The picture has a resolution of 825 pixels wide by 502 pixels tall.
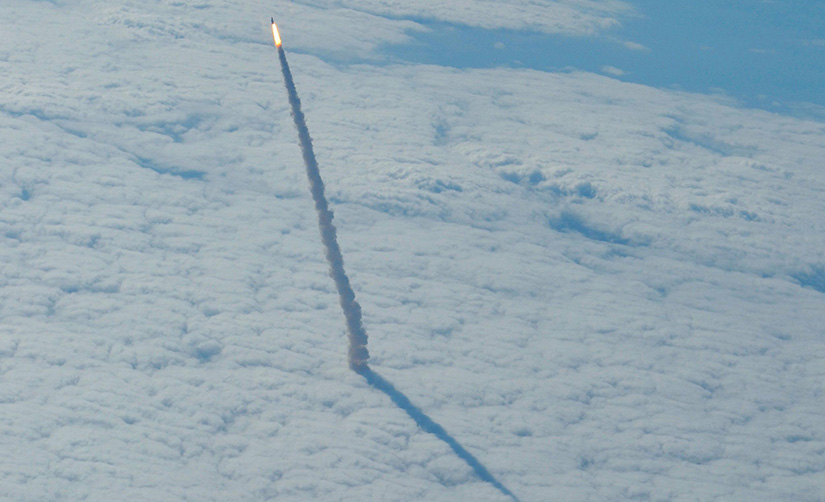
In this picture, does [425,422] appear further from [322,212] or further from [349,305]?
[322,212]

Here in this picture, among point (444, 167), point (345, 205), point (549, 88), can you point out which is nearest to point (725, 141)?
point (549, 88)

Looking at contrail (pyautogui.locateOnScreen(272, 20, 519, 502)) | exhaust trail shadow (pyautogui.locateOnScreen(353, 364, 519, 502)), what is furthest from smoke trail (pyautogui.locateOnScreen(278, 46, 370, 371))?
exhaust trail shadow (pyautogui.locateOnScreen(353, 364, 519, 502))

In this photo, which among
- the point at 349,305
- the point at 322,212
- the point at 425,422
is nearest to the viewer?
the point at 322,212

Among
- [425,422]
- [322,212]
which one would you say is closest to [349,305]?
[322,212]

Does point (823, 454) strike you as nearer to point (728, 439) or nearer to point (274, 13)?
point (728, 439)

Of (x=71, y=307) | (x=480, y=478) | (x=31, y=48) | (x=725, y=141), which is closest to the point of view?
(x=480, y=478)

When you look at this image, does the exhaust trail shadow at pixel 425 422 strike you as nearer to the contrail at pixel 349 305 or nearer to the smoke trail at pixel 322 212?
the contrail at pixel 349 305

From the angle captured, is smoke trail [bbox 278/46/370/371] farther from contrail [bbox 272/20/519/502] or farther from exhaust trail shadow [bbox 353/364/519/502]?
exhaust trail shadow [bbox 353/364/519/502]
